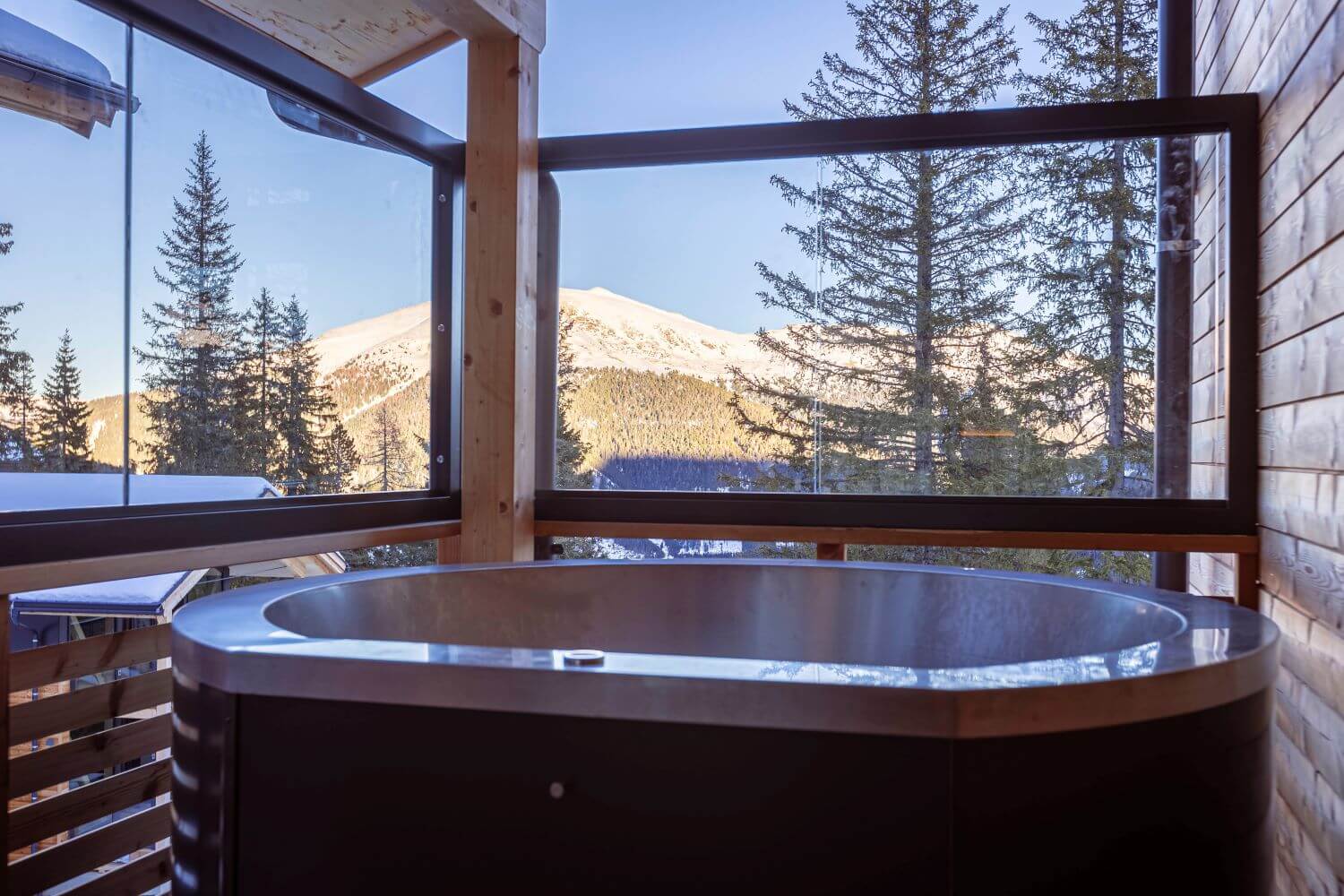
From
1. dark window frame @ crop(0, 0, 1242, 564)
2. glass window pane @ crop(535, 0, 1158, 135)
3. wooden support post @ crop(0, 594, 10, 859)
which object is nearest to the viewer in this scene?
wooden support post @ crop(0, 594, 10, 859)

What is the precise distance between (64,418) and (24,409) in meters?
0.06

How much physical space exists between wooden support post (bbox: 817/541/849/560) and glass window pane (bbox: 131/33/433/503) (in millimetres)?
1035

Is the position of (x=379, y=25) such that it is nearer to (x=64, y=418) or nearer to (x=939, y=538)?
(x=64, y=418)

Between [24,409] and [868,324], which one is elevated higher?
[868,324]

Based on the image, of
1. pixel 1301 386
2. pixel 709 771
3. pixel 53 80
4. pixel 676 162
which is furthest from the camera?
pixel 676 162

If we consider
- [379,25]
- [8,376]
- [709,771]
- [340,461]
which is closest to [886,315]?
[340,461]

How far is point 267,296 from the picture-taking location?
1.92m

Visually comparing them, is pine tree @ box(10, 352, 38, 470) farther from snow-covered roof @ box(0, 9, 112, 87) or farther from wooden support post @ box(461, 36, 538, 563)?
wooden support post @ box(461, 36, 538, 563)

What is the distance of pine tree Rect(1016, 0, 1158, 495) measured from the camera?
2232 millimetres

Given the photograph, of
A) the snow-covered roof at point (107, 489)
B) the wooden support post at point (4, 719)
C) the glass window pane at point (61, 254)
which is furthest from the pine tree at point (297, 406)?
the wooden support post at point (4, 719)

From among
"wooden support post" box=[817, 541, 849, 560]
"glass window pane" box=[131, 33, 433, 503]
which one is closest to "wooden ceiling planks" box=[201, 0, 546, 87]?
"glass window pane" box=[131, 33, 433, 503]

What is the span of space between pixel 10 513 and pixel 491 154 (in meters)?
1.43

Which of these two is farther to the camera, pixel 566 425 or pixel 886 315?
pixel 566 425

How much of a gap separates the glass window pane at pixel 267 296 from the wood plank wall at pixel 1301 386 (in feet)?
6.17
